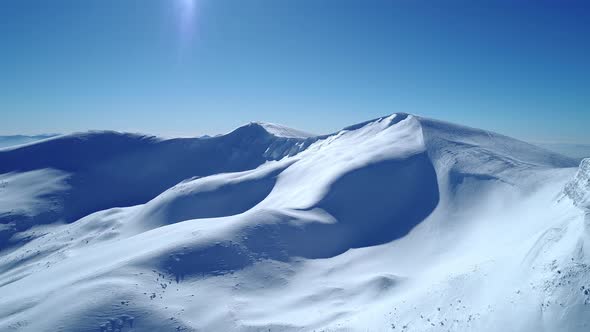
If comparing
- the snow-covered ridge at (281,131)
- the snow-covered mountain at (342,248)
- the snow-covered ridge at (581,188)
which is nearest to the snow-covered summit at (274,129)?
the snow-covered ridge at (281,131)

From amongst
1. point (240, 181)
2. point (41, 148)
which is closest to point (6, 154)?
point (41, 148)

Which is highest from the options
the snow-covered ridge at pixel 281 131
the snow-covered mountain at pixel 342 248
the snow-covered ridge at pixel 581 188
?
the snow-covered ridge at pixel 281 131

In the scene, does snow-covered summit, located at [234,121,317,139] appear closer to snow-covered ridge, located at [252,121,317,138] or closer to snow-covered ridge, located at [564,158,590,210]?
snow-covered ridge, located at [252,121,317,138]

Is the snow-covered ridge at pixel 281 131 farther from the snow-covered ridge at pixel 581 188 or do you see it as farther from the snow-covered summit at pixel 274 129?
the snow-covered ridge at pixel 581 188

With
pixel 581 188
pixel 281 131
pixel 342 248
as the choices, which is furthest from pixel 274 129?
pixel 581 188

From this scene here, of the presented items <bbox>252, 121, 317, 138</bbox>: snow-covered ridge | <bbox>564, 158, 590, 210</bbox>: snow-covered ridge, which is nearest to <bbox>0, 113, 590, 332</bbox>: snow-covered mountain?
<bbox>564, 158, 590, 210</bbox>: snow-covered ridge

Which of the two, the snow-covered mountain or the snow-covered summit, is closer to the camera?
the snow-covered mountain
